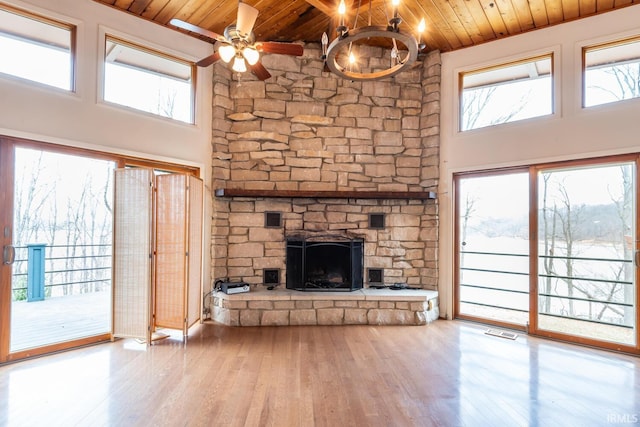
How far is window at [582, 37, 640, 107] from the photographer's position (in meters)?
3.30

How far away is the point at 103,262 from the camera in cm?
347

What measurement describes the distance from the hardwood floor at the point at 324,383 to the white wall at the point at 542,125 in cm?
151

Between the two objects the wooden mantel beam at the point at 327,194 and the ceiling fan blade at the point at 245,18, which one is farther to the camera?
the wooden mantel beam at the point at 327,194

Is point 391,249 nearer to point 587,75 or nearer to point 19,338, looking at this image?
point 587,75

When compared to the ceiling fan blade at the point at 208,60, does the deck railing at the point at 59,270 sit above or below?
below

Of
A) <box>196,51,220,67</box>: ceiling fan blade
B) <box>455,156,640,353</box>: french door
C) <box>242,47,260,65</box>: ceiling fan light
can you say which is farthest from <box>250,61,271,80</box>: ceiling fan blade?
<box>455,156,640,353</box>: french door

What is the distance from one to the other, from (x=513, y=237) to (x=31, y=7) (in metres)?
5.87

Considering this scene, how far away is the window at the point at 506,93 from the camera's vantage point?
3783mm

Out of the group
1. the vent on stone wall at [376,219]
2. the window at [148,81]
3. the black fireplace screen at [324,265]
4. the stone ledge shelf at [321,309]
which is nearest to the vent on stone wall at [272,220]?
the black fireplace screen at [324,265]

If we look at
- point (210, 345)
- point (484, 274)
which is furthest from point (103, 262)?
point (484, 274)

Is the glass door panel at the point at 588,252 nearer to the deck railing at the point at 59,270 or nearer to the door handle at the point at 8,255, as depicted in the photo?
the deck railing at the point at 59,270

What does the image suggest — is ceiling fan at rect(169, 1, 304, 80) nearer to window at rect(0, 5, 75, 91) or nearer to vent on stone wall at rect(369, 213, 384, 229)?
window at rect(0, 5, 75, 91)

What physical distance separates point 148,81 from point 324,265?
3316 millimetres

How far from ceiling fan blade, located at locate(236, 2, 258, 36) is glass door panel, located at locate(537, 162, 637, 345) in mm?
3658
